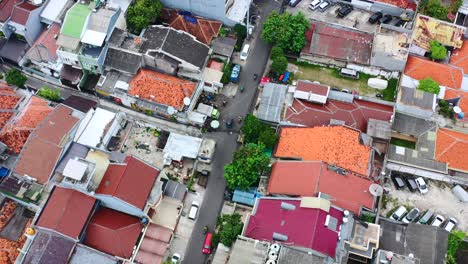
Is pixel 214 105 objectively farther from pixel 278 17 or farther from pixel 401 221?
pixel 401 221

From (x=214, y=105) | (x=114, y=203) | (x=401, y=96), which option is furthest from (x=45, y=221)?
(x=401, y=96)

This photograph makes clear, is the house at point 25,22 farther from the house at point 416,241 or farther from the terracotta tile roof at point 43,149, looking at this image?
the house at point 416,241

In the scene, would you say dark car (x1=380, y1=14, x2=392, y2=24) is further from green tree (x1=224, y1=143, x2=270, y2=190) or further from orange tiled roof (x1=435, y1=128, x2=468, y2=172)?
green tree (x1=224, y1=143, x2=270, y2=190)

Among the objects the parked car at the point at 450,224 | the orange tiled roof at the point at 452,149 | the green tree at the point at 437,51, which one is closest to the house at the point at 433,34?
the green tree at the point at 437,51

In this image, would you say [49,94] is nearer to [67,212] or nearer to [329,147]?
[67,212]

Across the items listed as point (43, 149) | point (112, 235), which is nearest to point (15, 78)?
point (43, 149)
